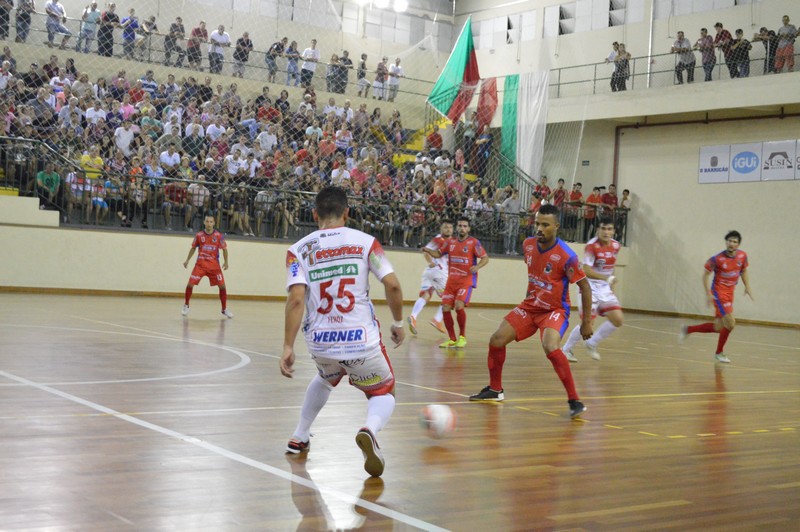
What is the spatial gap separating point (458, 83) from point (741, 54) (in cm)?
834

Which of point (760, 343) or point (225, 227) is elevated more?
point (225, 227)

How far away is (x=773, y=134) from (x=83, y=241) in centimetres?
1860

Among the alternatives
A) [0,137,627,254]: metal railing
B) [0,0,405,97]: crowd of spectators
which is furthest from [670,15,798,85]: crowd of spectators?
[0,0,405,97]: crowd of spectators

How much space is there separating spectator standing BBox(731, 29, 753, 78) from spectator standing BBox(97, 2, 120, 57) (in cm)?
1701

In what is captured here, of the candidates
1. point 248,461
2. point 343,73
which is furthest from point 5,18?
point 248,461

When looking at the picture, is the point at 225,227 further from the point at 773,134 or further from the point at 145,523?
the point at 145,523

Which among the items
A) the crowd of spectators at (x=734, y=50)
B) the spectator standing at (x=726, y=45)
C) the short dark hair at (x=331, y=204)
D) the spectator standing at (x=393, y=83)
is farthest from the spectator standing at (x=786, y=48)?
the short dark hair at (x=331, y=204)

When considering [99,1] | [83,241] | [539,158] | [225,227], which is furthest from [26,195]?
[539,158]

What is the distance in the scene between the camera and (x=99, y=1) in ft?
87.4

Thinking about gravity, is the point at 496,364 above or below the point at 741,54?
below

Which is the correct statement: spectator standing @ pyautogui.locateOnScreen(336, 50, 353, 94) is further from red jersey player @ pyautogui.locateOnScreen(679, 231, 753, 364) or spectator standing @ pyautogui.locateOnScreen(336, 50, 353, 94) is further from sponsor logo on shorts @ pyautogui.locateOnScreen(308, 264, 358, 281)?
sponsor logo on shorts @ pyautogui.locateOnScreen(308, 264, 358, 281)

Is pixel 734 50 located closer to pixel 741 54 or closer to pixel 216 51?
pixel 741 54

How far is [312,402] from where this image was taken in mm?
6223

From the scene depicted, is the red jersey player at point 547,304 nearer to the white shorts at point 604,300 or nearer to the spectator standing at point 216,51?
the white shorts at point 604,300
